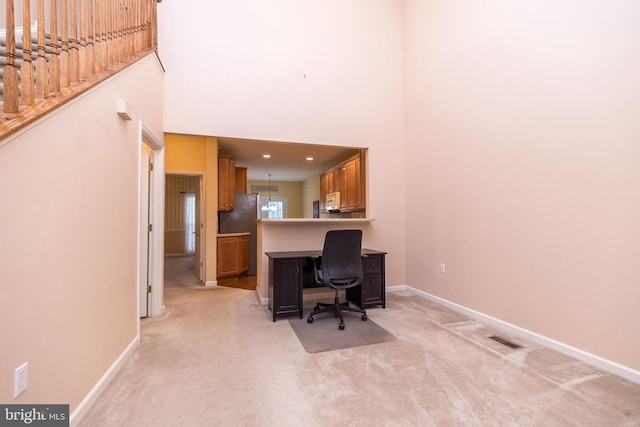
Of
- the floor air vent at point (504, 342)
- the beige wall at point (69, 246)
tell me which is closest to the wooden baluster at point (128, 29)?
the beige wall at point (69, 246)

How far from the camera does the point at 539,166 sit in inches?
100

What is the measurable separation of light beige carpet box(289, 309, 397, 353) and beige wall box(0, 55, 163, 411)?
5.11ft

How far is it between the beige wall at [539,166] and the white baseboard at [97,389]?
A: 11.6ft

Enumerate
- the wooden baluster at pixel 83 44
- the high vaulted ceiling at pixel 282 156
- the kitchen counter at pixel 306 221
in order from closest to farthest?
the wooden baluster at pixel 83 44
the kitchen counter at pixel 306 221
the high vaulted ceiling at pixel 282 156

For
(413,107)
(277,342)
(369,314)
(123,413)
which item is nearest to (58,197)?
(123,413)

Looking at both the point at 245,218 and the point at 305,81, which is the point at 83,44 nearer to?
the point at 305,81

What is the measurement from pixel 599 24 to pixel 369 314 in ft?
11.1

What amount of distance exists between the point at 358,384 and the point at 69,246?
1983mm

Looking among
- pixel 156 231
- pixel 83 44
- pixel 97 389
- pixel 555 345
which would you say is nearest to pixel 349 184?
pixel 156 231

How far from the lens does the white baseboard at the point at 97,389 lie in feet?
5.12

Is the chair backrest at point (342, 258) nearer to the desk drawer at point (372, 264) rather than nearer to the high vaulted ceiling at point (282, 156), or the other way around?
the desk drawer at point (372, 264)

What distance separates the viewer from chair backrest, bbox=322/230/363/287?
3.03 m

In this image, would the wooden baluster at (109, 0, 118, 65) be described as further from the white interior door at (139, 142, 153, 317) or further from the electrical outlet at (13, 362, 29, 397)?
the electrical outlet at (13, 362, 29, 397)

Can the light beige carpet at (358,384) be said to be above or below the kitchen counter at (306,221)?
below
